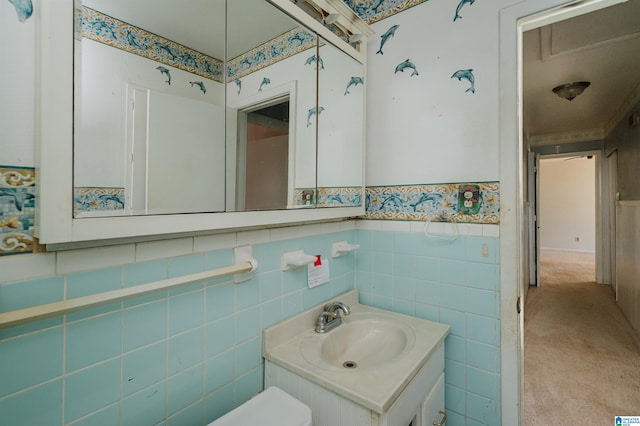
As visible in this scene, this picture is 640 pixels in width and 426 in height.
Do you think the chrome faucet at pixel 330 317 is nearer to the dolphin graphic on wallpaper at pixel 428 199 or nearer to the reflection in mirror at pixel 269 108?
the reflection in mirror at pixel 269 108

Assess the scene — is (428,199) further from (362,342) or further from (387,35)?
(387,35)

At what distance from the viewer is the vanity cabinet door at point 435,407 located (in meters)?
1.09

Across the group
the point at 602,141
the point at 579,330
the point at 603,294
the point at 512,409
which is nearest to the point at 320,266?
the point at 512,409

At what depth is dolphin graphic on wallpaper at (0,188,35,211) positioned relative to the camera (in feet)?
1.91

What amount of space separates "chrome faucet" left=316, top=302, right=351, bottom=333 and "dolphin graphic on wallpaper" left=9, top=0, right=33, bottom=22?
1230 mm

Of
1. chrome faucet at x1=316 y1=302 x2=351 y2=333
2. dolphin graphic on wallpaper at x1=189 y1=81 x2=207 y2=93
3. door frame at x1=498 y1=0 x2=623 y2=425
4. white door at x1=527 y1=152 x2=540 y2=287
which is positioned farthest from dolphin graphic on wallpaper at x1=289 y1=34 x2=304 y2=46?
white door at x1=527 y1=152 x2=540 y2=287

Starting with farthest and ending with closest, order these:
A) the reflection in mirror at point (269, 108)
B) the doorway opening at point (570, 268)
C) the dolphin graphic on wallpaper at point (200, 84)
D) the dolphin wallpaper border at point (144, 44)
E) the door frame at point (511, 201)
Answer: the doorway opening at point (570, 268)
the door frame at point (511, 201)
the reflection in mirror at point (269, 108)
the dolphin graphic on wallpaper at point (200, 84)
the dolphin wallpaper border at point (144, 44)

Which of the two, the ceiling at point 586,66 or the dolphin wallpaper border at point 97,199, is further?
the ceiling at point 586,66

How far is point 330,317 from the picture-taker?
1.29 meters

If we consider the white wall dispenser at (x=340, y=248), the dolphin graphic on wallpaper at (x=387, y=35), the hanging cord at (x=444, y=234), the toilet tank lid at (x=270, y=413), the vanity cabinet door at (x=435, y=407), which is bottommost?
the vanity cabinet door at (x=435, y=407)

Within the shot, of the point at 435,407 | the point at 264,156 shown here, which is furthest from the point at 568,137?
the point at 264,156

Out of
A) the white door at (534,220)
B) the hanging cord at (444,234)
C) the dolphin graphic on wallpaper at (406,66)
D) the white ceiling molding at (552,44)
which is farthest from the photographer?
the white door at (534,220)

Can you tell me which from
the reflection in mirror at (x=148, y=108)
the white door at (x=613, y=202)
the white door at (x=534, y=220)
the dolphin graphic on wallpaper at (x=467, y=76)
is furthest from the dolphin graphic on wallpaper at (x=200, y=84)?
the white door at (x=613, y=202)

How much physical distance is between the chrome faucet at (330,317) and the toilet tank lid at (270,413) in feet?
1.22
